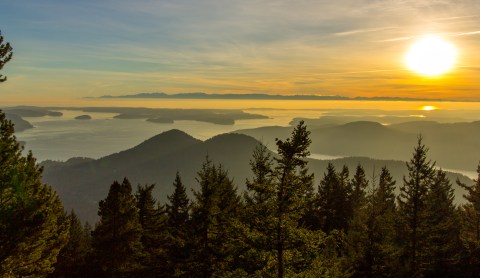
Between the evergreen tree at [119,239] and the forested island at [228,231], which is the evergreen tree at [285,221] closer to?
the forested island at [228,231]

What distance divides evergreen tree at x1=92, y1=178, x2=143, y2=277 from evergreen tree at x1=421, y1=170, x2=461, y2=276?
994 inches

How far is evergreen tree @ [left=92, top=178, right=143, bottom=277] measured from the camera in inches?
1253

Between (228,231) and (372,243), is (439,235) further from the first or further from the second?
(228,231)

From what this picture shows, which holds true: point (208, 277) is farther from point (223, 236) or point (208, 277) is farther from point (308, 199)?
point (308, 199)

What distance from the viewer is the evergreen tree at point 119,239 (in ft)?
104

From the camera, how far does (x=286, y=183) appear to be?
15344mm

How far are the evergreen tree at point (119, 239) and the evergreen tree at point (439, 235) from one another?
25.2 metres

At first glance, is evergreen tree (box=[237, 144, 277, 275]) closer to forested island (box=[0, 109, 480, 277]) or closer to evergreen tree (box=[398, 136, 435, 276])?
forested island (box=[0, 109, 480, 277])

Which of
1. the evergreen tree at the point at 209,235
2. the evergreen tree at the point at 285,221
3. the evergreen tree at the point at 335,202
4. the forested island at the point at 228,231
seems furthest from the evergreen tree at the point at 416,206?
the evergreen tree at the point at 285,221

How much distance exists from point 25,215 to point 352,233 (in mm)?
22153

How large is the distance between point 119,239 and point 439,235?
28.5m

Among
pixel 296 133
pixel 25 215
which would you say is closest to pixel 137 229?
pixel 25 215

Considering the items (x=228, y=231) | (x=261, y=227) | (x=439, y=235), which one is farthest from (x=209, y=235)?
(x=439, y=235)

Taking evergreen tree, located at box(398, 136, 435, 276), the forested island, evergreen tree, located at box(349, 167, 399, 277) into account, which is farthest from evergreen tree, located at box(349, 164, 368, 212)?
evergreen tree, located at box(349, 167, 399, 277)
